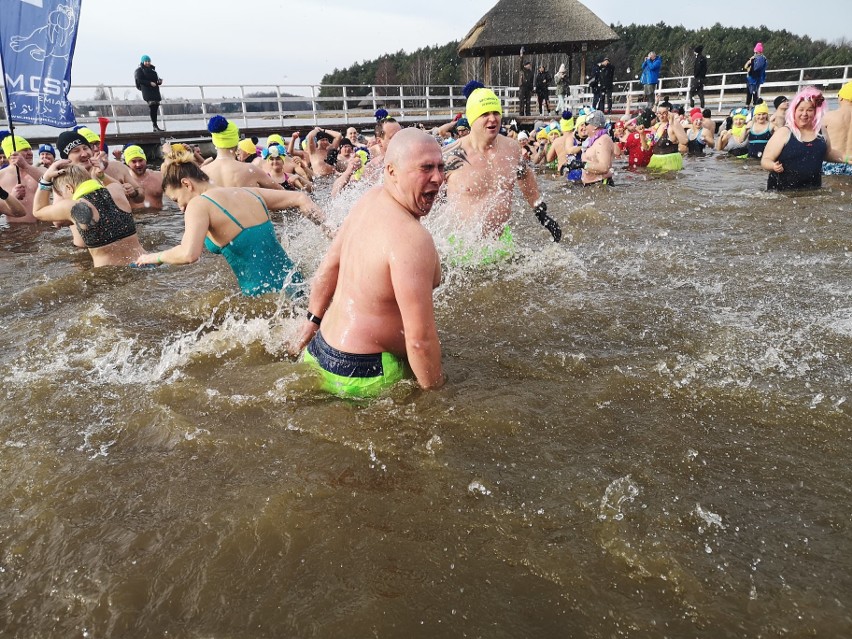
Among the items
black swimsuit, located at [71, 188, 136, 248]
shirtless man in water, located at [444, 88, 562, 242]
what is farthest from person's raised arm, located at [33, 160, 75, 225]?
shirtless man in water, located at [444, 88, 562, 242]

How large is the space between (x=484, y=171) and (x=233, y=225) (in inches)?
89.8

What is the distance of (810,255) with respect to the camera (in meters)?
5.38

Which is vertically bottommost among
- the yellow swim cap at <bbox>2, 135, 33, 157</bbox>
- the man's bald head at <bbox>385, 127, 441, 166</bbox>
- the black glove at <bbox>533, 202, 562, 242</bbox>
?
the black glove at <bbox>533, 202, 562, 242</bbox>

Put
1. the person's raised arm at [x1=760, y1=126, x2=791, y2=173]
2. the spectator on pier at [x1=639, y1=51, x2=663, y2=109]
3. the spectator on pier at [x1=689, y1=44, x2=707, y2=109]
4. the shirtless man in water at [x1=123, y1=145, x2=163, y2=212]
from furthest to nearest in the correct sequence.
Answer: the spectator on pier at [x1=639, y1=51, x2=663, y2=109] → the spectator on pier at [x1=689, y1=44, x2=707, y2=109] → the shirtless man in water at [x1=123, y1=145, x2=163, y2=212] → the person's raised arm at [x1=760, y1=126, x2=791, y2=173]

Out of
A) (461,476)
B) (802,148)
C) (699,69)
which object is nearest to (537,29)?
(699,69)

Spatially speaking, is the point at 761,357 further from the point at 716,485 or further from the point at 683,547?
the point at 683,547

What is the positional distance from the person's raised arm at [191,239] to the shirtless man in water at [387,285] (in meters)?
1.17

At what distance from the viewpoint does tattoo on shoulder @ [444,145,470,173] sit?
5164 millimetres

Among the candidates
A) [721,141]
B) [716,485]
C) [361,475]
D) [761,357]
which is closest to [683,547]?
[716,485]

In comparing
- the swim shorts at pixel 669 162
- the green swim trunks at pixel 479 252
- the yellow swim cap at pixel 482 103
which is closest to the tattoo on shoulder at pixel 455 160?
the yellow swim cap at pixel 482 103

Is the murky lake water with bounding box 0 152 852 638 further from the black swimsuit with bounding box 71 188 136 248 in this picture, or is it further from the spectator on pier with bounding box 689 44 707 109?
the spectator on pier with bounding box 689 44 707 109

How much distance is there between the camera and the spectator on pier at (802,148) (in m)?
6.95

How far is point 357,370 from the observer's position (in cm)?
278

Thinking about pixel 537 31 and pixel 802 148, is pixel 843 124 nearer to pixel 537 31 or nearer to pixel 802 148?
pixel 802 148
